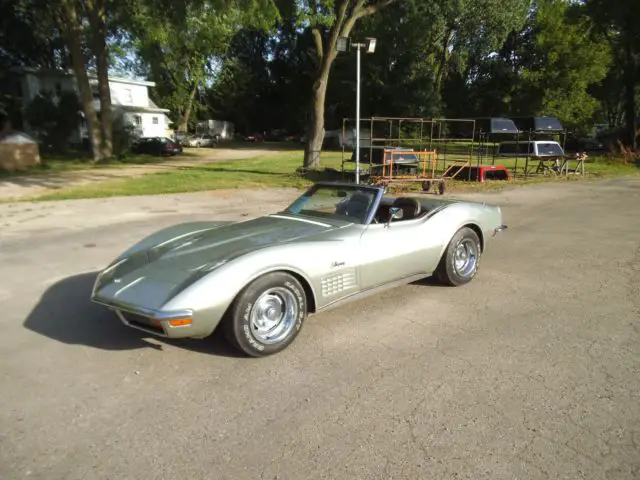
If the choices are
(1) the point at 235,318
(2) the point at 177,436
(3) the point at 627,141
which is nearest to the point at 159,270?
(1) the point at 235,318

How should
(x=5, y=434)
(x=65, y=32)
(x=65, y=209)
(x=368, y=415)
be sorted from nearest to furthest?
(x=5, y=434)
(x=368, y=415)
(x=65, y=209)
(x=65, y=32)

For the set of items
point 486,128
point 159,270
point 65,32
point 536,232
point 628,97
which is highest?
point 65,32

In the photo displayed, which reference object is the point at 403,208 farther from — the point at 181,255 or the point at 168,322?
the point at 168,322

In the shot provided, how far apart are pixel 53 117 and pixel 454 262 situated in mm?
30313

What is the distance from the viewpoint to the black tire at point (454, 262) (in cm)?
526

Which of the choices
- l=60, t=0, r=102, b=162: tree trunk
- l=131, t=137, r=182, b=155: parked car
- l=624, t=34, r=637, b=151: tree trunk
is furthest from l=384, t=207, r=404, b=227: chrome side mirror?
l=624, t=34, r=637, b=151: tree trunk

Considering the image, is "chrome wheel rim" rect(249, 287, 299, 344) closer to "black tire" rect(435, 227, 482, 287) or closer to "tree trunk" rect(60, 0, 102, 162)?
"black tire" rect(435, 227, 482, 287)

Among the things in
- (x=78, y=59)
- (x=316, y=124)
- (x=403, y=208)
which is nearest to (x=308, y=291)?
(x=403, y=208)

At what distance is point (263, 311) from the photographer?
373 centimetres

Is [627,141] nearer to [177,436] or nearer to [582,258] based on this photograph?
Answer: [582,258]

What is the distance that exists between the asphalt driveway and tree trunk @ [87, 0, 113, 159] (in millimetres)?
22508

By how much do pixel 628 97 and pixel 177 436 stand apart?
129ft

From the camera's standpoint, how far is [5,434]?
2779 millimetres

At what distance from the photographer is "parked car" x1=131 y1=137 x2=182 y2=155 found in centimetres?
3278
